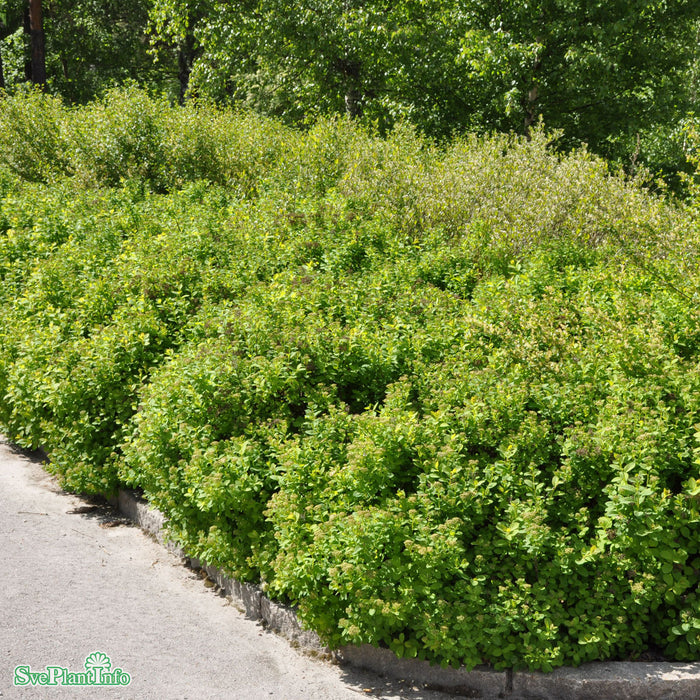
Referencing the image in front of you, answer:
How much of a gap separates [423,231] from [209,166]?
476cm

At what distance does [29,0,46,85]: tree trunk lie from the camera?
71.0 feet

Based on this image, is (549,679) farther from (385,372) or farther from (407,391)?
(385,372)

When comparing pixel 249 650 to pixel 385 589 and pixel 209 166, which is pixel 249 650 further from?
pixel 209 166

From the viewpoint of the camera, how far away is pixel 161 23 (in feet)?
59.6

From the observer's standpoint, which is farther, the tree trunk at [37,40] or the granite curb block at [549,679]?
the tree trunk at [37,40]

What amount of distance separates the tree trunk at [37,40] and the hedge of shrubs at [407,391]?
48.8 feet

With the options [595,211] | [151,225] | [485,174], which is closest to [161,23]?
[151,225]

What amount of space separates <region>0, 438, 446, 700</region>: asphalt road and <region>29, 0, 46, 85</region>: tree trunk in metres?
19.6

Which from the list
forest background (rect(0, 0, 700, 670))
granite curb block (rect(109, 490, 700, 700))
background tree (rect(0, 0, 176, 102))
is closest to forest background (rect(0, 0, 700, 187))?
forest background (rect(0, 0, 700, 670))

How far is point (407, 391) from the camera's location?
4918 mm

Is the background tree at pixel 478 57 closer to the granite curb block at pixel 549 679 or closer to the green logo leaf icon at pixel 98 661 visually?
the granite curb block at pixel 549 679

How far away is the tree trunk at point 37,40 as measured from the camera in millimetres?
21641

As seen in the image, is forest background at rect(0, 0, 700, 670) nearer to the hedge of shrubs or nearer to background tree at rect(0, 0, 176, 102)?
the hedge of shrubs

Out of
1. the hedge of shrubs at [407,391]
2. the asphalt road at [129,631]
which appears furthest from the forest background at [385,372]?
the asphalt road at [129,631]
